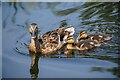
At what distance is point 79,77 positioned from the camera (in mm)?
4418

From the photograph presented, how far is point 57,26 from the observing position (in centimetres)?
449

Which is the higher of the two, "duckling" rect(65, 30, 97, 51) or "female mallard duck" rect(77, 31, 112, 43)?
Answer: "female mallard duck" rect(77, 31, 112, 43)

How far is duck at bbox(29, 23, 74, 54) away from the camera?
443 centimetres

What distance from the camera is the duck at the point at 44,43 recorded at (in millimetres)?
4426

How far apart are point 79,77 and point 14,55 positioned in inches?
18.0

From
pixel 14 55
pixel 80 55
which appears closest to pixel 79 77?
pixel 80 55

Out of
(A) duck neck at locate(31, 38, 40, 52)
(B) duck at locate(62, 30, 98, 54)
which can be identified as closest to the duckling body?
(B) duck at locate(62, 30, 98, 54)

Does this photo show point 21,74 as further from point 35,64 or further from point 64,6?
point 64,6

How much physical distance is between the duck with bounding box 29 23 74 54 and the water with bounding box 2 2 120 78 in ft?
0.15

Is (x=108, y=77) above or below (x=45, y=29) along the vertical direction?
below

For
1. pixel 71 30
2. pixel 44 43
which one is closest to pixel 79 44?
pixel 71 30

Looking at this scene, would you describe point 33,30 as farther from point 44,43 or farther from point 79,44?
point 79,44

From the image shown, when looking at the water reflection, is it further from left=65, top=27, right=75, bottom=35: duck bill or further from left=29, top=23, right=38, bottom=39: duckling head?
left=65, top=27, right=75, bottom=35: duck bill

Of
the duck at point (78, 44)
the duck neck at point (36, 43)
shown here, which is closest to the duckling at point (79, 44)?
the duck at point (78, 44)
